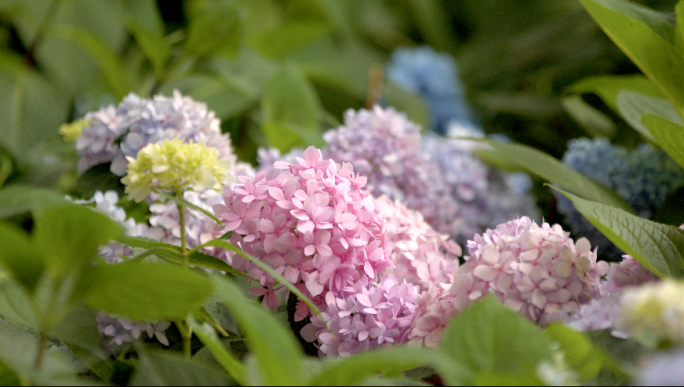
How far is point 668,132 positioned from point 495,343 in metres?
0.26

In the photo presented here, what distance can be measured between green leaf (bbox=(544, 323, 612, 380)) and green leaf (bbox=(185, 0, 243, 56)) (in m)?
0.62

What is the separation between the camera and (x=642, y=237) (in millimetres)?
346

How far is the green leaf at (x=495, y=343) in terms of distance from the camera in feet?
0.84

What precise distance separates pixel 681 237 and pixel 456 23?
1.49 m

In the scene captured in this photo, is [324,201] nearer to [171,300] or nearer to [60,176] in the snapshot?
[171,300]

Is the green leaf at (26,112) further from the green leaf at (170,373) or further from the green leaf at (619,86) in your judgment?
the green leaf at (619,86)

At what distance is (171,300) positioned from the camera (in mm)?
261

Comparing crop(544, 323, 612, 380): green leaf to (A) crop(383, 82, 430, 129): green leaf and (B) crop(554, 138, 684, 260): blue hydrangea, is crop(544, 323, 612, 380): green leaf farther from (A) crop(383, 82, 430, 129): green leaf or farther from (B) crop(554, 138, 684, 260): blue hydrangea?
(A) crop(383, 82, 430, 129): green leaf

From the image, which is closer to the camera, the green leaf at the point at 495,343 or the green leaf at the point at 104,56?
the green leaf at the point at 495,343

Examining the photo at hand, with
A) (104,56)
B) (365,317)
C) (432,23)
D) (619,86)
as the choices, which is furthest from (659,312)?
(432,23)

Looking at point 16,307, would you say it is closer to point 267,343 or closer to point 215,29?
point 267,343

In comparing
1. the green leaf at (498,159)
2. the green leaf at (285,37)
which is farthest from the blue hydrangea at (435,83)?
the green leaf at (498,159)

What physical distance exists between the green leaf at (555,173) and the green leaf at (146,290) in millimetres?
296

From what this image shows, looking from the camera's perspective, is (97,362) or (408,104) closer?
(97,362)
